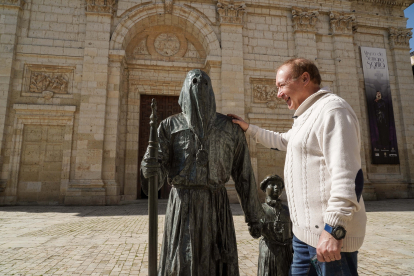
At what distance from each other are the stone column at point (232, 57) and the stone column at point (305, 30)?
9.27 feet

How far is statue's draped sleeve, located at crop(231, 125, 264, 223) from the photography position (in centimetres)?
203

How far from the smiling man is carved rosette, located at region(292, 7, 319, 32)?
12.6 meters

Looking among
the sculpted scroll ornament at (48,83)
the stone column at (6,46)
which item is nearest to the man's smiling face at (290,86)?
the sculpted scroll ornament at (48,83)

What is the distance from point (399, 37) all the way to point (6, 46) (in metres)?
19.7

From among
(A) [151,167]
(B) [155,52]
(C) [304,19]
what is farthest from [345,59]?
(A) [151,167]

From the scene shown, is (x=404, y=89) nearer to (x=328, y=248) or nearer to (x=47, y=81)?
(x=328, y=248)

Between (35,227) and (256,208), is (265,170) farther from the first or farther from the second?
(256,208)

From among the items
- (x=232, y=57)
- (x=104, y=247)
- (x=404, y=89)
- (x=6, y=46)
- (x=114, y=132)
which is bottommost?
(x=104, y=247)

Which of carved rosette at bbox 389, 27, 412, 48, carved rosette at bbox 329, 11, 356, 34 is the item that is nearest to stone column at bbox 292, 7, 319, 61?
carved rosette at bbox 329, 11, 356, 34

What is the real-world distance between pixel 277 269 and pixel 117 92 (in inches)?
409

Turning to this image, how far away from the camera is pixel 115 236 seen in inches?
204

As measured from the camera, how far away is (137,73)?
12.8 meters

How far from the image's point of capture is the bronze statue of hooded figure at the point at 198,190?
179 cm

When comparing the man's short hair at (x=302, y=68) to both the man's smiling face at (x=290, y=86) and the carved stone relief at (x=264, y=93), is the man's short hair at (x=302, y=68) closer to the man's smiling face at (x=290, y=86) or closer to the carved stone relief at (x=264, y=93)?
the man's smiling face at (x=290, y=86)
